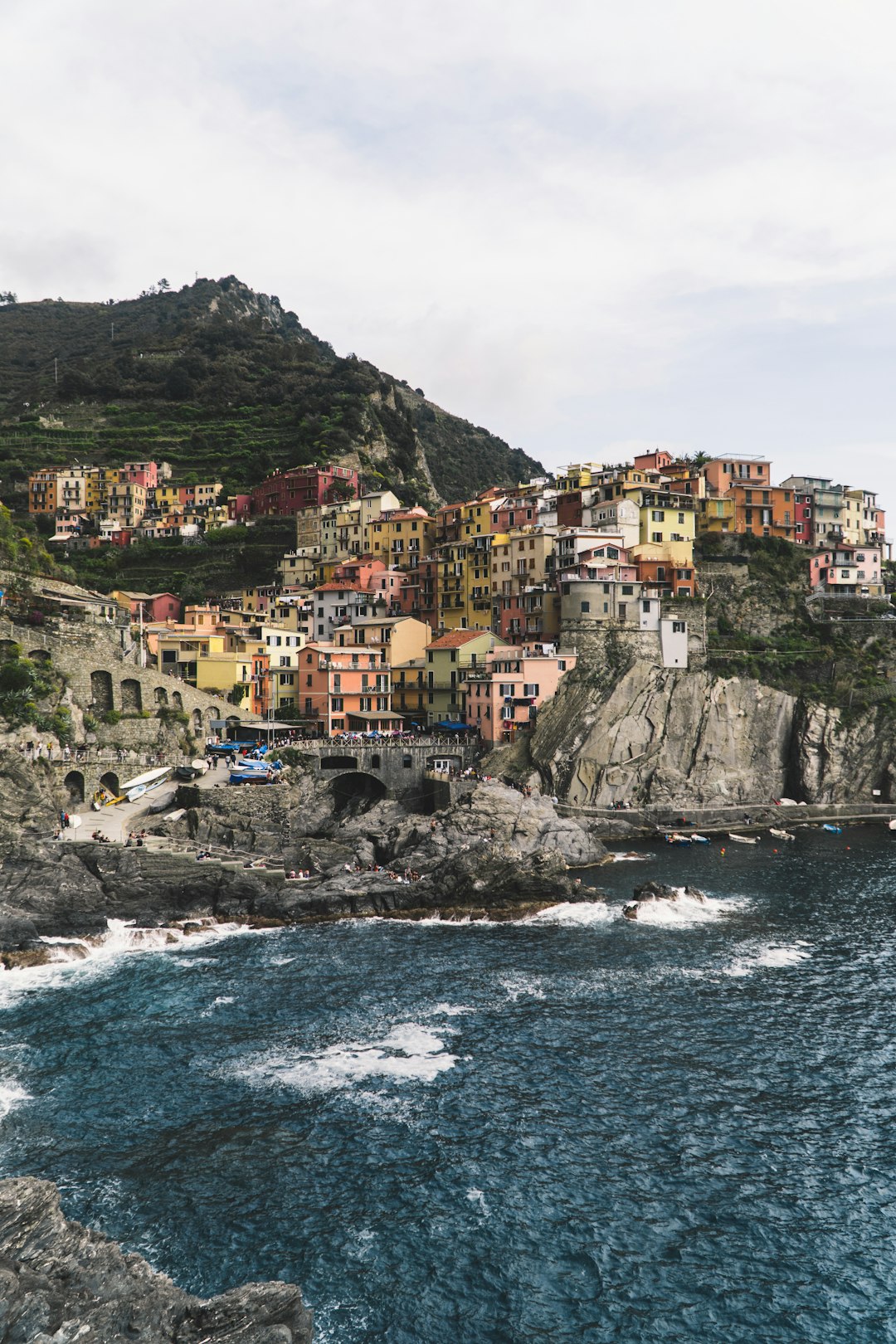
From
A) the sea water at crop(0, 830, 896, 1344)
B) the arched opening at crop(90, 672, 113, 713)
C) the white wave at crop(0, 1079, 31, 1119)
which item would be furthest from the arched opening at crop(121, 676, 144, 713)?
the white wave at crop(0, 1079, 31, 1119)

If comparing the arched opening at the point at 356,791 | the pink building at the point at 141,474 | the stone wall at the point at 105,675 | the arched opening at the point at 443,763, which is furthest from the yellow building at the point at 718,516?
the pink building at the point at 141,474

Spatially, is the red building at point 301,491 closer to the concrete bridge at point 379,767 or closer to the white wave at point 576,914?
the concrete bridge at point 379,767

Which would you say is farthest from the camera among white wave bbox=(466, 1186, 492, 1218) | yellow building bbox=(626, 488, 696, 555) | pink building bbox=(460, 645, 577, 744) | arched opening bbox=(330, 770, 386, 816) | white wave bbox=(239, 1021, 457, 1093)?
yellow building bbox=(626, 488, 696, 555)

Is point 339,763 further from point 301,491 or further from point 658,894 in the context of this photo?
point 301,491

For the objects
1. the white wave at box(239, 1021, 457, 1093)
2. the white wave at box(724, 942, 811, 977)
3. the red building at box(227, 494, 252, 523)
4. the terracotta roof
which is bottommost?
the white wave at box(239, 1021, 457, 1093)

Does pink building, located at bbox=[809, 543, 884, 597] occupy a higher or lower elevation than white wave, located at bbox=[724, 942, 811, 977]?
higher

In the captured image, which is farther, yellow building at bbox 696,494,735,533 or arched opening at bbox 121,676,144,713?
yellow building at bbox 696,494,735,533

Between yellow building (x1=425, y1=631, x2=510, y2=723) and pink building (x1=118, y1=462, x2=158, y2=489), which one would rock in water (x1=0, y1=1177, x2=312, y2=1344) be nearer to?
yellow building (x1=425, y1=631, x2=510, y2=723)
